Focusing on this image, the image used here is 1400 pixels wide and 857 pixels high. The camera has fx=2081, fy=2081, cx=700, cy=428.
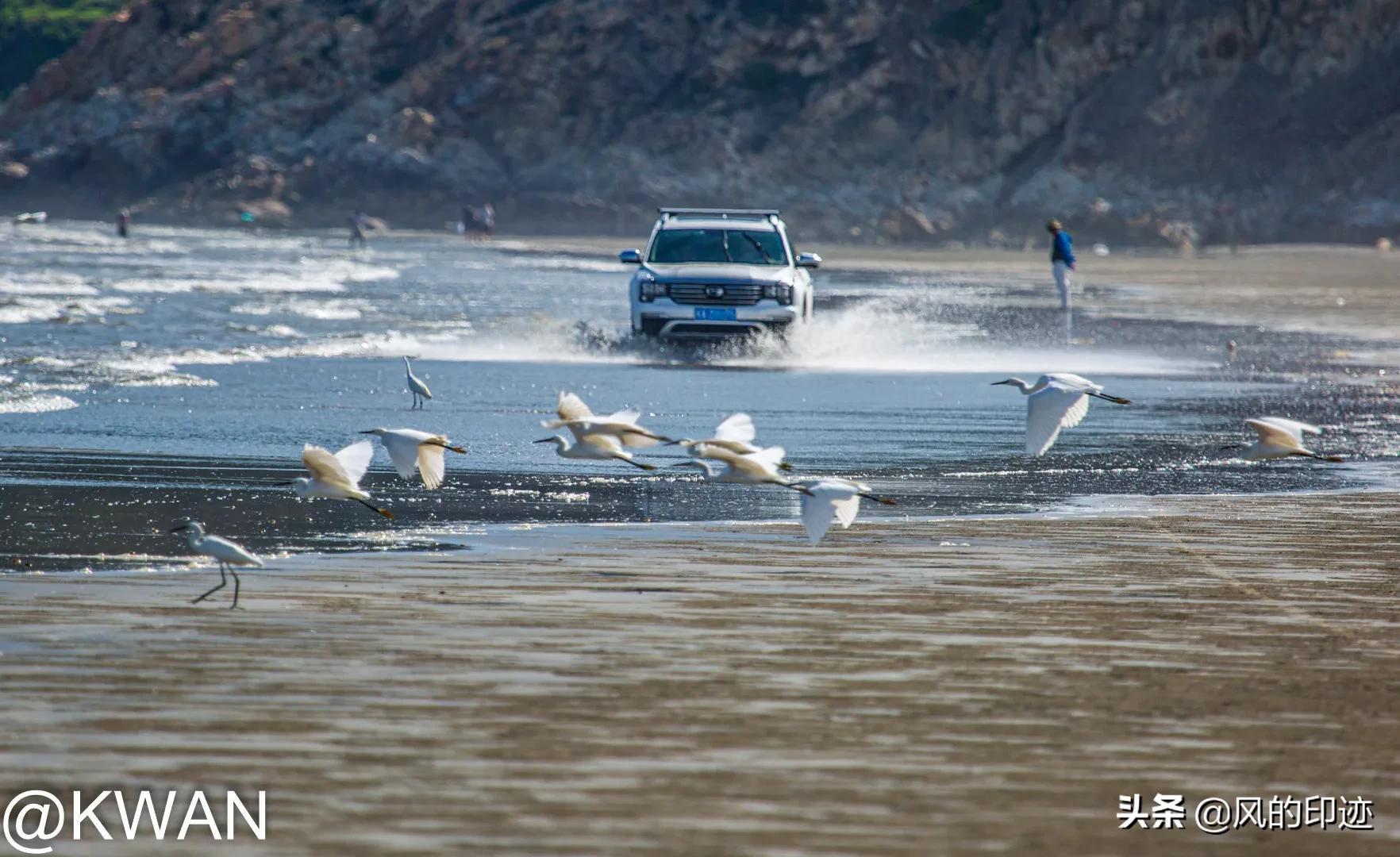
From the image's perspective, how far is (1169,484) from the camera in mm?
12570

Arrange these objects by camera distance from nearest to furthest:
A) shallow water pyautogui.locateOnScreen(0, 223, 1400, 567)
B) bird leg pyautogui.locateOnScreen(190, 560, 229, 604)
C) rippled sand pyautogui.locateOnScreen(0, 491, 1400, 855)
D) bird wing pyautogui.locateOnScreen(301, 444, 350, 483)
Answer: rippled sand pyautogui.locateOnScreen(0, 491, 1400, 855)
bird leg pyautogui.locateOnScreen(190, 560, 229, 604)
bird wing pyautogui.locateOnScreen(301, 444, 350, 483)
shallow water pyautogui.locateOnScreen(0, 223, 1400, 567)

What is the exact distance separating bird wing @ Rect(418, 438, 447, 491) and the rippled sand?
26.4 inches

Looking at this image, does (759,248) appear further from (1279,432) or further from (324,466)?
(324,466)

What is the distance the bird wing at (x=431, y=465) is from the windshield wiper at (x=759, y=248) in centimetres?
1305

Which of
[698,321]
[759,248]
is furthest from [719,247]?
[698,321]

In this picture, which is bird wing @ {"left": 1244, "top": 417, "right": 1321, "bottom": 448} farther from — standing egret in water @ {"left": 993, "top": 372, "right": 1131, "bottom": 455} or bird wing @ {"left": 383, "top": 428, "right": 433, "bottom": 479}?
bird wing @ {"left": 383, "top": 428, "right": 433, "bottom": 479}

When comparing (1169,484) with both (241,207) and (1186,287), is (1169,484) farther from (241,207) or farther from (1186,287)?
(241,207)

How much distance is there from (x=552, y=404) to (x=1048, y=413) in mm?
7472

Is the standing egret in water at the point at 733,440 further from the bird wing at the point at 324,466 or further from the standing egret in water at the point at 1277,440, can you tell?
the standing egret in water at the point at 1277,440

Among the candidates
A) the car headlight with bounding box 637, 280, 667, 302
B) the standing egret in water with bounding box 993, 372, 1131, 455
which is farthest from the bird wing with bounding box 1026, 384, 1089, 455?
the car headlight with bounding box 637, 280, 667, 302

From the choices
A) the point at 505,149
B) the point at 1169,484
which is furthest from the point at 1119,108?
the point at 1169,484

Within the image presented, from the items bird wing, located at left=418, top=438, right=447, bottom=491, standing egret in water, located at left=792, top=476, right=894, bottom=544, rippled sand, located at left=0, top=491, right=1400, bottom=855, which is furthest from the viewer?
bird wing, located at left=418, top=438, right=447, bottom=491
